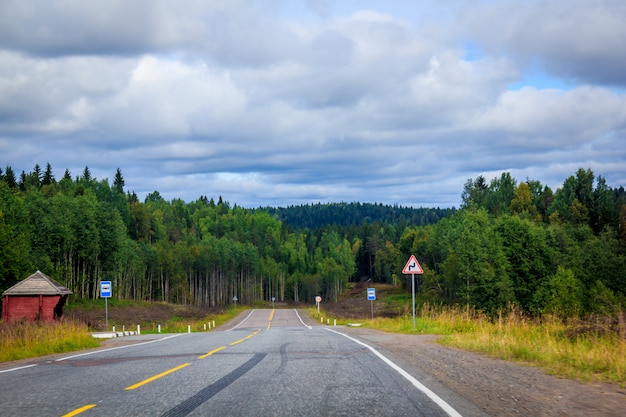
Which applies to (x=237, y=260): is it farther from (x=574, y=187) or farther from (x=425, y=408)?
(x=425, y=408)

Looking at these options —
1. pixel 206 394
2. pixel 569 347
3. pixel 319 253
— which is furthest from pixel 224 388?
pixel 319 253

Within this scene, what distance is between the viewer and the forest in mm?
66500

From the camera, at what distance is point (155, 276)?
11288 cm

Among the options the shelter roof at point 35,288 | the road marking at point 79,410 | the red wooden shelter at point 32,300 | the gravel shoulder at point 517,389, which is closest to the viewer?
the road marking at point 79,410

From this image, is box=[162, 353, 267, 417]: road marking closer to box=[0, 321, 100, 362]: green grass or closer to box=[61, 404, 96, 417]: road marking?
box=[61, 404, 96, 417]: road marking

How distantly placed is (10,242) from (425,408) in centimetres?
5666

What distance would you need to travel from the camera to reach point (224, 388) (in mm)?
8672

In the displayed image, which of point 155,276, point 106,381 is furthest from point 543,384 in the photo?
point 155,276

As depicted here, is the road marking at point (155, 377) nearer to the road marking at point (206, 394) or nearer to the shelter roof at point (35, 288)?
the road marking at point (206, 394)

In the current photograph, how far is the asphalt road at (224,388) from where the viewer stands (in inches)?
280

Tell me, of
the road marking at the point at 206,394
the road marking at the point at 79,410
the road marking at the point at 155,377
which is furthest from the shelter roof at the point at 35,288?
the road marking at the point at 79,410

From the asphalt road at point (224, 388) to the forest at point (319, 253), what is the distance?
1359 centimetres

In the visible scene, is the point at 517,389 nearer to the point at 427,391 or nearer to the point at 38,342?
the point at 427,391

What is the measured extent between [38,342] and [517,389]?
51.6 feet
